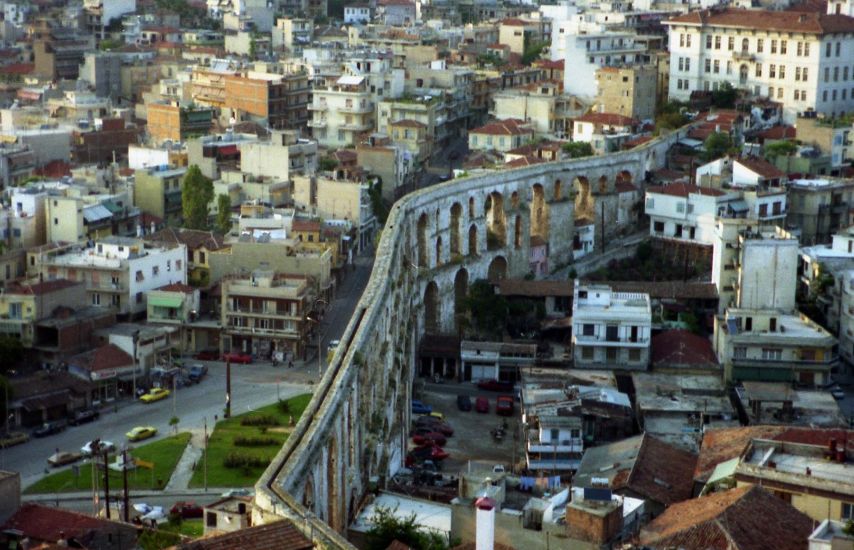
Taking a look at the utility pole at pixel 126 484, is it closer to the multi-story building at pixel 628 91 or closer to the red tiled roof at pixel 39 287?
the red tiled roof at pixel 39 287

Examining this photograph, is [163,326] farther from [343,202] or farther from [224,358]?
[343,202]

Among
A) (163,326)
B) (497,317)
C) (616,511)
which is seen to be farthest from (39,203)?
(616,511)

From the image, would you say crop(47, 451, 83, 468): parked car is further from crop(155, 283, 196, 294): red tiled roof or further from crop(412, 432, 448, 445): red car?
crop(155, 283, 196, 294): red tiled roof

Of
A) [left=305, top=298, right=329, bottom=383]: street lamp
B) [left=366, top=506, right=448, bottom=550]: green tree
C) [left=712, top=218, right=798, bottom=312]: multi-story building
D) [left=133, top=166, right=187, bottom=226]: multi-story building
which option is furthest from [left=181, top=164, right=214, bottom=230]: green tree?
[left=366, top=506, right=448, bottom=550]: green tree

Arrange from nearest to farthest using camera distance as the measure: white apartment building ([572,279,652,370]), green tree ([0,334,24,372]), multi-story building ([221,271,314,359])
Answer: white apartment building ([572,279,652,370]) → green tree ([0,334,24,372]) → multi-story building ([221,271,314,359])

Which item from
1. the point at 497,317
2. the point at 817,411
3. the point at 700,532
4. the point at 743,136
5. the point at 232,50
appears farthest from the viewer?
the point at 232,50

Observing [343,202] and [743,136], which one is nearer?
[343,202]

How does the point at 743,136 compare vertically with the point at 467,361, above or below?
above
